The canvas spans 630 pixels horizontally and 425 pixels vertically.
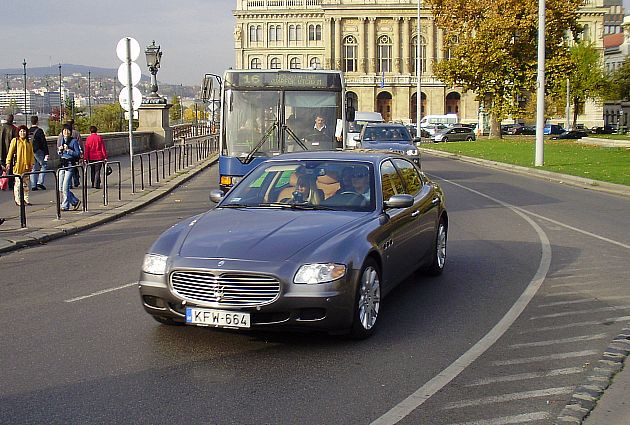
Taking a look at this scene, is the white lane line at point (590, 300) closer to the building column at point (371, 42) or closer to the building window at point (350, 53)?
the building column at point (371, 42)

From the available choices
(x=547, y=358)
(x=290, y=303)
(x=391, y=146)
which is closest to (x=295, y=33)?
(x=391, y=146)

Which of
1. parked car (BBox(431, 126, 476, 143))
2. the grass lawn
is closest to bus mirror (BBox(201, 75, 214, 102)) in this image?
the grass lawn

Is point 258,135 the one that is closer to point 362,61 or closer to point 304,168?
point 304,168

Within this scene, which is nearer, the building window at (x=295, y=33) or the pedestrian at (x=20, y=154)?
Result: the pedestrian at (x=20, y=154)

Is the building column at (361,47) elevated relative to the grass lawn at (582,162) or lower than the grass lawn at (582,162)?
elevated

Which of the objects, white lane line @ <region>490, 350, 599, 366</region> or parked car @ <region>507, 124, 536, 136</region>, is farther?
parked car @ <region>507, 124, 536, 136</region>

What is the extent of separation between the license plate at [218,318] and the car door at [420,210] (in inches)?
106

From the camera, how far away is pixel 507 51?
2103 inches

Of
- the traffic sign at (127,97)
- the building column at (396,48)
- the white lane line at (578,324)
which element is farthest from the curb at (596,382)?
the building column at (396,48)

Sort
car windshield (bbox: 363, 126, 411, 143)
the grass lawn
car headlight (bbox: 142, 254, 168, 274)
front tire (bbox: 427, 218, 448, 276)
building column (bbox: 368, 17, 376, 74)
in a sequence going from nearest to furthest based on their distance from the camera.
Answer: car headlight (bbox: 142, 254, 168, 274) → front tire (bbox: 427, 218, 448, 276) → the grass lawn → car windshield (bbox: 363, 126, 411, 143) → building column (bbox: 368, 17, 376, 74)

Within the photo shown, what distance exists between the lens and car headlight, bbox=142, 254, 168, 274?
6773 millimetres

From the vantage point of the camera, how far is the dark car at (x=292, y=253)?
646 centimetres

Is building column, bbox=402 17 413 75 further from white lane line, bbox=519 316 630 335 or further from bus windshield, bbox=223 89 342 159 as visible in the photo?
white lane line, bbox=519 316 630 335

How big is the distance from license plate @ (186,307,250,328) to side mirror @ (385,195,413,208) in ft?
6.94
